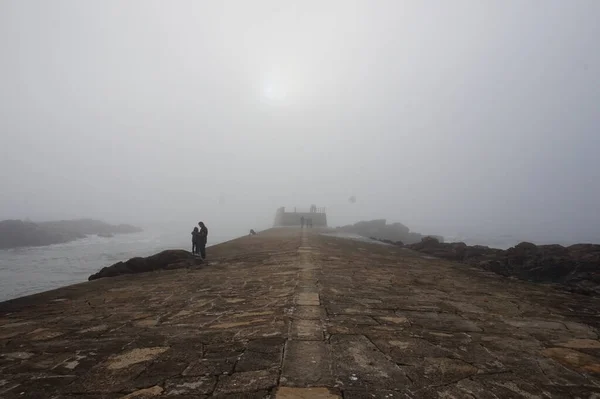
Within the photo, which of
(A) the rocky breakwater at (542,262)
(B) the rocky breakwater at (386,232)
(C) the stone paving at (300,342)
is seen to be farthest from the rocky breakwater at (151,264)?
(B) the rocky breakwater at (386,232)

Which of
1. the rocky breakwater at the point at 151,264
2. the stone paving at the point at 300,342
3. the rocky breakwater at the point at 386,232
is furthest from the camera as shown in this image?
the rocky breakwater at the point at 386,232

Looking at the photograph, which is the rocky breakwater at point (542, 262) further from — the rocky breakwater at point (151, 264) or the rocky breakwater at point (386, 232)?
the rocky breakwater at point (386, 232)

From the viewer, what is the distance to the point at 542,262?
38.4 ft

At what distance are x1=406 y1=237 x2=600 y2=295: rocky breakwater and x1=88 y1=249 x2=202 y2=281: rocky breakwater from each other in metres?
9.22

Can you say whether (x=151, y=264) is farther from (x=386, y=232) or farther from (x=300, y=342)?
(x=386, y=232)

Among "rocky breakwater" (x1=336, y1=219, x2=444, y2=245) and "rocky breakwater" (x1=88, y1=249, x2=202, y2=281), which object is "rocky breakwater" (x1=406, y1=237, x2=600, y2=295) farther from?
"rocky breakwater" (x1=336, y1=219, x2=444, y2=245)

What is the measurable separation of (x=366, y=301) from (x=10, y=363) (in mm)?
4008

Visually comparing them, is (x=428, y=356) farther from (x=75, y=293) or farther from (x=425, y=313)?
(x=75, y=293)

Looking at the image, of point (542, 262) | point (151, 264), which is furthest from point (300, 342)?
point (542, 262)

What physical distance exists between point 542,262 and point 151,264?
45.0ft

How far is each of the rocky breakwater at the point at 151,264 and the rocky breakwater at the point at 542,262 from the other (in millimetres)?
9218

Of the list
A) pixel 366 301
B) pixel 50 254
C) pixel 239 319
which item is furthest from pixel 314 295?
pixel 50 254

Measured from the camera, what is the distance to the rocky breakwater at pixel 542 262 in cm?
987

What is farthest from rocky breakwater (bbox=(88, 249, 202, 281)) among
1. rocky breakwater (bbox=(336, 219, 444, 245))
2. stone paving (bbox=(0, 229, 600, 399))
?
rocky breakwater (bbox=(336, 219, 444, 245))
